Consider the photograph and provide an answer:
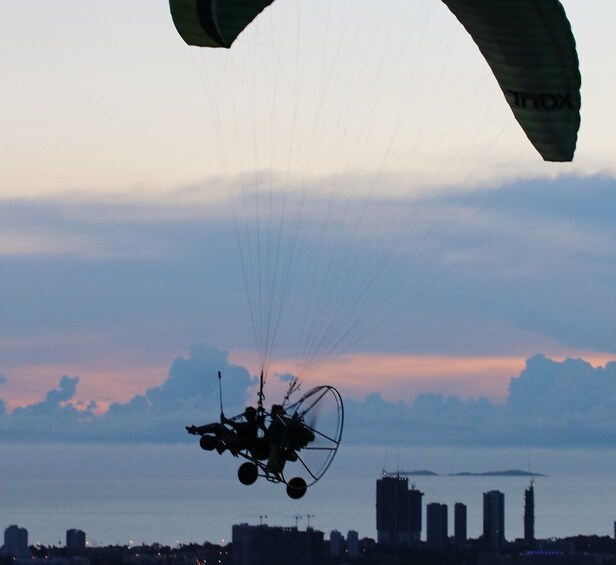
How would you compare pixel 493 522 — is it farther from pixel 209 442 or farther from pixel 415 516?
pixel 209 442

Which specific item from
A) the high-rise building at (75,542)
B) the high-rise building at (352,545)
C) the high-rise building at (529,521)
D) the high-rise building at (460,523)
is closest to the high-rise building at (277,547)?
the high-rise building at (352,545)

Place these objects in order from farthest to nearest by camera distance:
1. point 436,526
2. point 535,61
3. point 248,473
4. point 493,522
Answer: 1. point 493,522
2. point 436,526
3. point 535,61
4. point 248,473

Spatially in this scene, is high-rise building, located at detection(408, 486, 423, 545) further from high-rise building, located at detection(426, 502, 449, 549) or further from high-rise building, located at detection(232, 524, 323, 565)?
high-rise building, located at detection(232, 524, 323, 565)

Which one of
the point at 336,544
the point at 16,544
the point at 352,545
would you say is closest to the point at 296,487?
the point at 336,544

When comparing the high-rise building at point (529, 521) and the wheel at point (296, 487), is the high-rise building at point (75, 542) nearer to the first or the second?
the high-rise building at point (529, 521)

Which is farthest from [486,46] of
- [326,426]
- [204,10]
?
[326,426]
